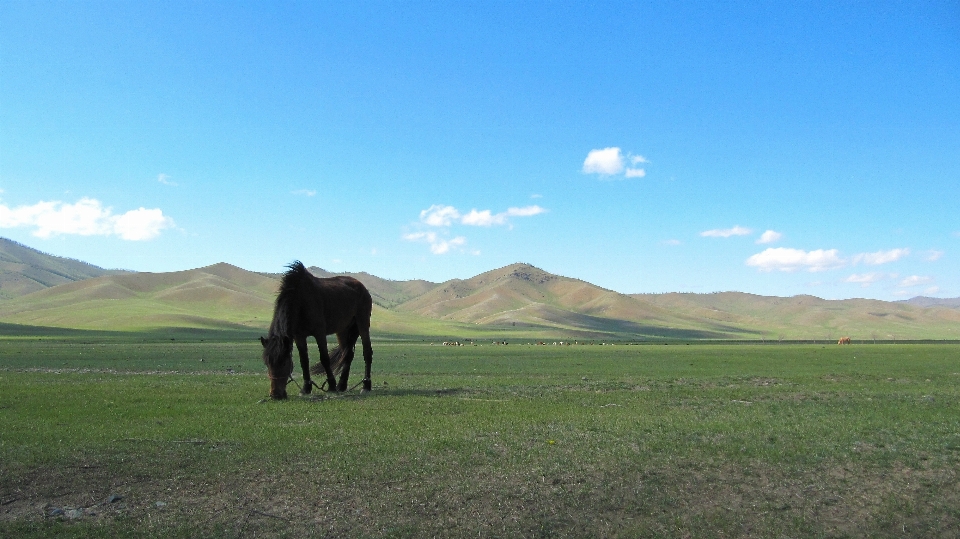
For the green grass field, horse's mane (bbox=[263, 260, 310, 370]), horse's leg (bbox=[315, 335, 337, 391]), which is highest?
horse's mane (bbox=[263, 260, 310, 370])

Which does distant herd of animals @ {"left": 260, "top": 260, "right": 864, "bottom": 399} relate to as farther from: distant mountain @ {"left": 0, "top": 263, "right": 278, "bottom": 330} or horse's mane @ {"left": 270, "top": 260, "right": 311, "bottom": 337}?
distant mountain @ {"left": 0, "top": 263, "right": 278, "bottom": 330}

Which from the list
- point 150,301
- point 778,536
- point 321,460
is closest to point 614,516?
point 778,536

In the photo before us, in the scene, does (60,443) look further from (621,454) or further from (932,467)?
(932,467)

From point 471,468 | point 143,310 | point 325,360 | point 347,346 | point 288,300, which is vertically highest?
point 143,310

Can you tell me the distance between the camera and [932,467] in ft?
32.2

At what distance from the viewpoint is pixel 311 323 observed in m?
16.8

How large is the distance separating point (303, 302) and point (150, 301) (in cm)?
17791

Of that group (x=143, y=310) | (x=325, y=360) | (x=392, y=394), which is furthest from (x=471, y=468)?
(x=143, y=310)

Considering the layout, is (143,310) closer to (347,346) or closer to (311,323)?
(347,346)

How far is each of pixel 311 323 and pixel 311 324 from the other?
0.02 m

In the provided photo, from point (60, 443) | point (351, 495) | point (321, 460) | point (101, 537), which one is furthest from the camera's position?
point (60, 443)

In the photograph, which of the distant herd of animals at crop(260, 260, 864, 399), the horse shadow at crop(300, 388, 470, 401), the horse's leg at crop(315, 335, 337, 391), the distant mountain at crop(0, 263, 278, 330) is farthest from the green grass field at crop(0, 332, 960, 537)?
the distant mountain at crop(0, 263, 278, 330)

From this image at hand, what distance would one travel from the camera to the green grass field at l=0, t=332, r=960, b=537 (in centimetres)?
752

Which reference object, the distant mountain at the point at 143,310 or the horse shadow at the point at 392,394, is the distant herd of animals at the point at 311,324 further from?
the distant mountain at the point at 143,310
